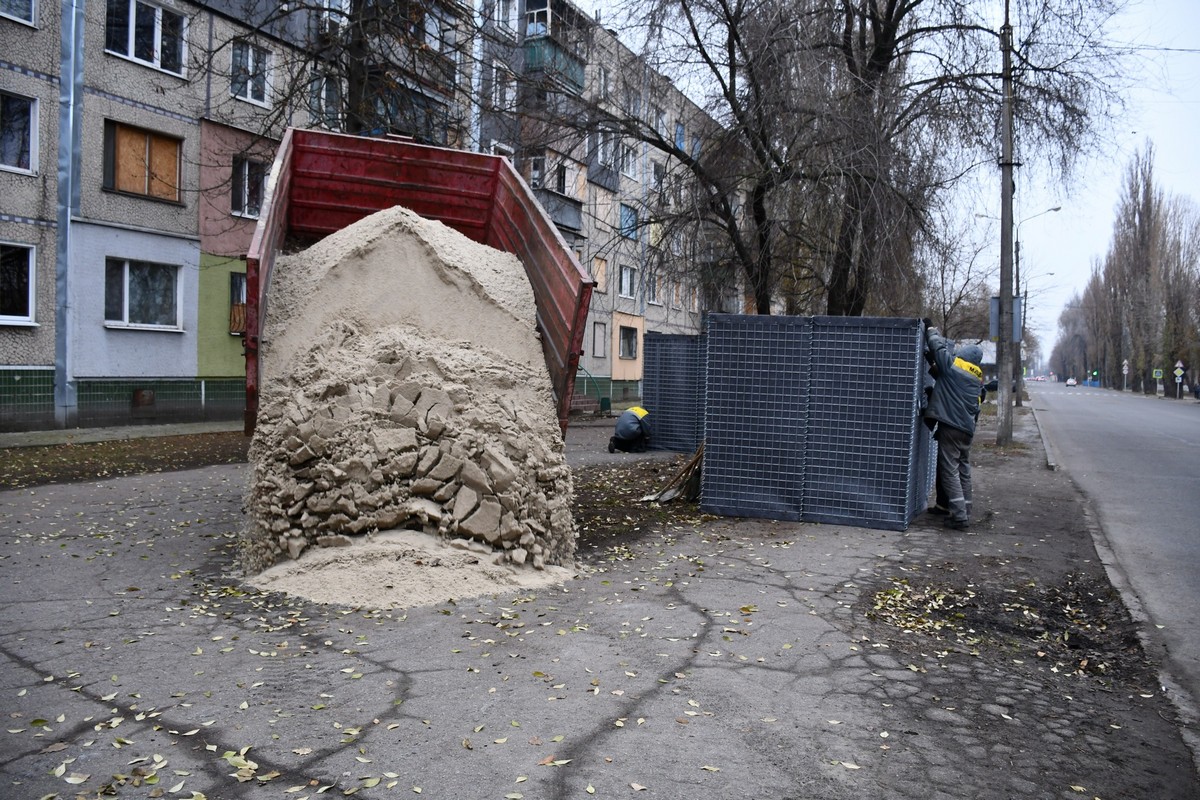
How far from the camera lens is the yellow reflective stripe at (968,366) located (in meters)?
8.02

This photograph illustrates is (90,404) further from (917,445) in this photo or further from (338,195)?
(917,445)

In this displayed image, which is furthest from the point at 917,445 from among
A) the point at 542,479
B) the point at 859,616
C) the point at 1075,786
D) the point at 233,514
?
the point at 233,514

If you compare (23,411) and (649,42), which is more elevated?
(649,42)

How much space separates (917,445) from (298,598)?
216 inches

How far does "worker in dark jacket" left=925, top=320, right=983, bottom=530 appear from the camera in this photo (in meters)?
7.85

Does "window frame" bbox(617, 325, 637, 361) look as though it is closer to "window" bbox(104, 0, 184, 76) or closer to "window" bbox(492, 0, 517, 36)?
"window" bbox(492, 0, 517, 36)

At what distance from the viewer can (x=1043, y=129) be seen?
1177cm

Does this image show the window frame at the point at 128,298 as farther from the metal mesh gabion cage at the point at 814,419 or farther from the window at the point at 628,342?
the window at the point at 628,342

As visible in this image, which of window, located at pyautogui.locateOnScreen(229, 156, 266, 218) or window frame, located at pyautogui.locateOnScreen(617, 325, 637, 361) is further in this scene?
window frame, located at pyautogui.locateOnScreen(617, 325, 637, 361)

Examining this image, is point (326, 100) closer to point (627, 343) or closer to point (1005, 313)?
point (1005, 313)

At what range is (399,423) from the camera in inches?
208

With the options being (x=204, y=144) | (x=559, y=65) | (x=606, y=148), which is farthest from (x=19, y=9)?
(x=606, y=148)

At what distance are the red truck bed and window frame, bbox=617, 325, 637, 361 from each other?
85.2 ft

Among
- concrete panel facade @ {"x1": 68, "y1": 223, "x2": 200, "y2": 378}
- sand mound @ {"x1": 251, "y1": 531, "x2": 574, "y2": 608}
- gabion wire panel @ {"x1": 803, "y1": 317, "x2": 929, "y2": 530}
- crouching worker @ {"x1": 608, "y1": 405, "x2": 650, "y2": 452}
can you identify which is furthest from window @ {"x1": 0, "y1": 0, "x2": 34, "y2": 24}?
gabion wire panel @ {"x1": 803, "y1": 317, "x2": 929, "y2": 530}
